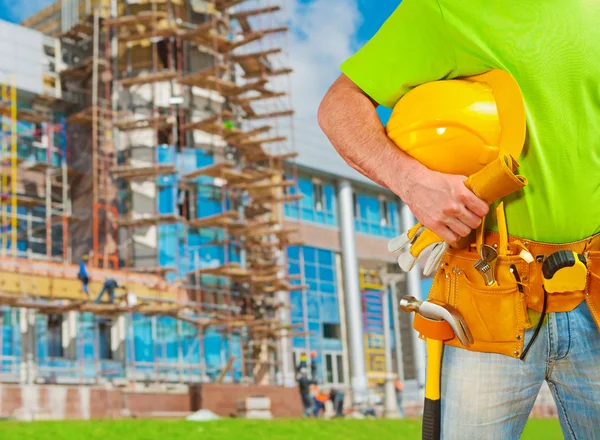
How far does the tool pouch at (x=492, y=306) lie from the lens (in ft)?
5.69

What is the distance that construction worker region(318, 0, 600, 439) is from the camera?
5.71 ft

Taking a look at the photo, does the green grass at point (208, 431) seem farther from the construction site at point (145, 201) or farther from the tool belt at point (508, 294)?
the construction site at point (145, 201)

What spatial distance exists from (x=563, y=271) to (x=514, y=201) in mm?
167

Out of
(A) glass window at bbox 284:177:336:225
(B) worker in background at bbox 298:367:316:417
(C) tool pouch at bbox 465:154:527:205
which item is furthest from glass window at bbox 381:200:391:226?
(C) tool pouch at bbox 465:154:527:205

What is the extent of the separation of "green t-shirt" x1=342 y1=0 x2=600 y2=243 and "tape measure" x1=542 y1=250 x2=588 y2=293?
0.08 metres

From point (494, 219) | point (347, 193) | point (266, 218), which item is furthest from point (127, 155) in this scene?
point (494, 219)

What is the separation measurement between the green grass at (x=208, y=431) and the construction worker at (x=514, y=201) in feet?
24.2

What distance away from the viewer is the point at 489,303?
1.75 meters

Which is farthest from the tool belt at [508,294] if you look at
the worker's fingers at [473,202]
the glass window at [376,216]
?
the glass window at [376,216]

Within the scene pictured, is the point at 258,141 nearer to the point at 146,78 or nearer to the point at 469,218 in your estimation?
the point at 146,78

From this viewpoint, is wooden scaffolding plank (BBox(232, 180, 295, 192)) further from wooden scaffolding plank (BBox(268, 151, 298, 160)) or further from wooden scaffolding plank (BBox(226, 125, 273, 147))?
wooden scaffolding plank (BBox(226, 125, 273, 147))

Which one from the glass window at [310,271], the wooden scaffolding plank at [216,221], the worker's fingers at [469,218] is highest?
the wooden scaffolding plank at [216,221]

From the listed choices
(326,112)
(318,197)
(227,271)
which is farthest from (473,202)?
(318,197)

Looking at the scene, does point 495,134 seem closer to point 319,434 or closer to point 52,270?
point 319,434
